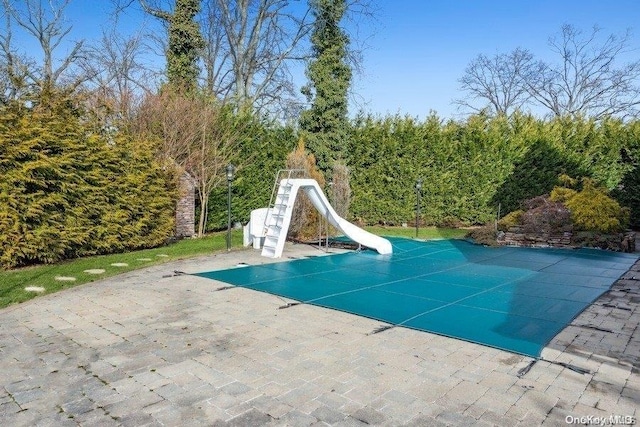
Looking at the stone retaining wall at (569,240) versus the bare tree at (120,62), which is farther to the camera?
the bare tree at (120,62)

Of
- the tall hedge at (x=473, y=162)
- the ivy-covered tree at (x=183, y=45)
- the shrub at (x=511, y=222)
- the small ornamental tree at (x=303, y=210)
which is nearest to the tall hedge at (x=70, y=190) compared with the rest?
the small ornamental tree at (x=303, y=210)

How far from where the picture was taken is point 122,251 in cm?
998

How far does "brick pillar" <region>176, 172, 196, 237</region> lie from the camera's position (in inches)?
476

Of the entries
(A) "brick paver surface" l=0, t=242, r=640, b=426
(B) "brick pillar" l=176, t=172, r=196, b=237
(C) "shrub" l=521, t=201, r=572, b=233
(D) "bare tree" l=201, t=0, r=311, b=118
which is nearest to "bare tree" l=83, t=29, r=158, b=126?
(D) "bare tree" l=201, t=0, r=311, b=118

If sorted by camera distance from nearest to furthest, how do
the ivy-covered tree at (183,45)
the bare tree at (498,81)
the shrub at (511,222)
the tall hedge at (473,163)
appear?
the shrub at (511,222) < the ivy-covered tree at (183,45) < the tall hedge at (473,163) < the bare tree at (498,81)

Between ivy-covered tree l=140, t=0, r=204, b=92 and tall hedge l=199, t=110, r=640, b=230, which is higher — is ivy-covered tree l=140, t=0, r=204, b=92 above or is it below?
above

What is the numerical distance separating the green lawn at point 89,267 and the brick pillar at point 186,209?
0.44 meters

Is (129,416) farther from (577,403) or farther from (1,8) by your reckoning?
(1,8)

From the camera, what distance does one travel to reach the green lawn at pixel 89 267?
6.30 meters

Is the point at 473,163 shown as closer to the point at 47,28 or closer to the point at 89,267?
the point at 89,267

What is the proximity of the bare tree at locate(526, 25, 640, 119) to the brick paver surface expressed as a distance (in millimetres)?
31374

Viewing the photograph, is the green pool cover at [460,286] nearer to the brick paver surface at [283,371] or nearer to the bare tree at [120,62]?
the brick paver surface at [283,371]

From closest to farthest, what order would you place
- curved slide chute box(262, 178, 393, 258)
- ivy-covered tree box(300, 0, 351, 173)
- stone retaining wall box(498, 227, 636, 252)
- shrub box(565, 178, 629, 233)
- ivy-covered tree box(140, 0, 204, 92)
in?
1. curved slide chute box(262, 178, 393, 258)
2. stone retaining wall box(498, 227, 636, 252)
3. shrub box(565, 178, 629, 233)
4. ivy-covered tree box(300, 0, 351, 173)
5. ivy-covered tree box(140, 0, 204, 92)

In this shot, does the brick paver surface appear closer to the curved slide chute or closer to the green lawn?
the green lawn
